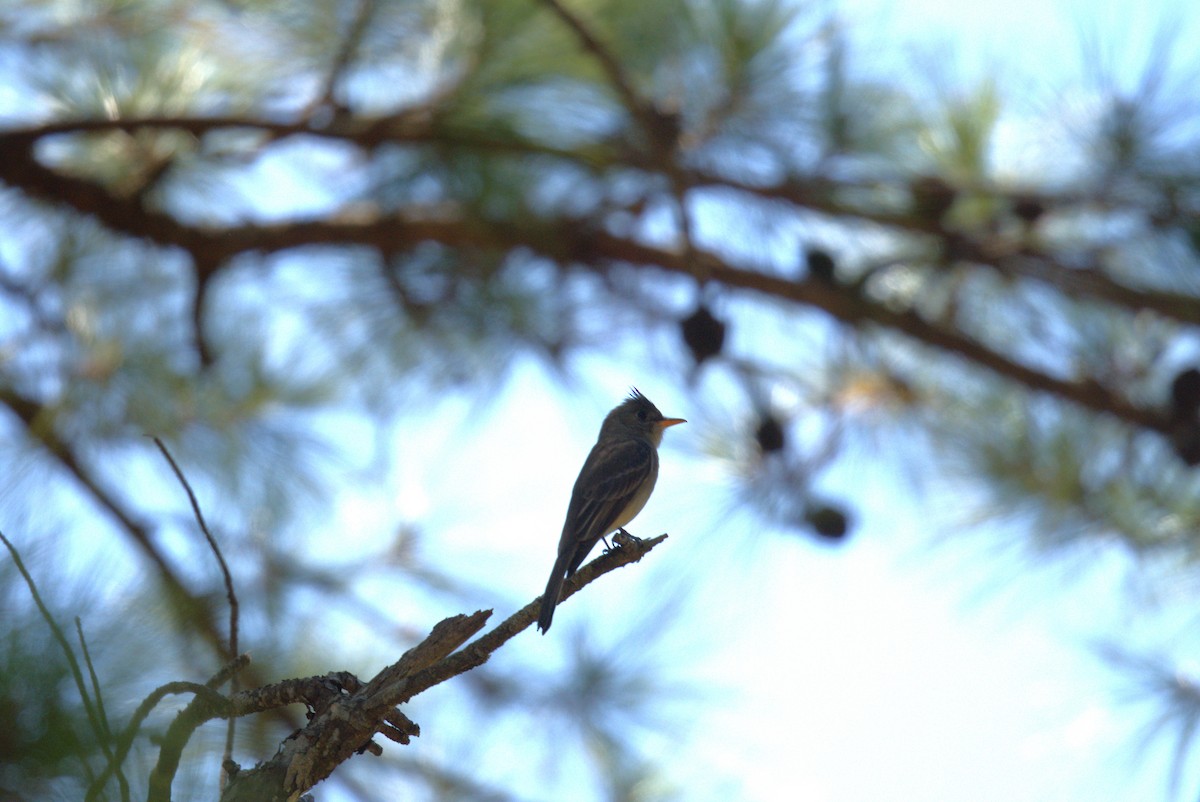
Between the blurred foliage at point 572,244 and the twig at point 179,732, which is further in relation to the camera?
the blurred foliage at point 572,244

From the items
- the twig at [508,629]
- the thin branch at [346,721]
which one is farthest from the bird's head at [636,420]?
the thin branch at [346,721]

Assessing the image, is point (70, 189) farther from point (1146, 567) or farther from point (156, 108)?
point (1146, 567)

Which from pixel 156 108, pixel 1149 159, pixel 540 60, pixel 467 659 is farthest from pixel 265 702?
pixel 1149 159

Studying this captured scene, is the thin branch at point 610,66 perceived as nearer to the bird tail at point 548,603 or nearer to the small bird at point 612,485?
the small bird at point 612,485

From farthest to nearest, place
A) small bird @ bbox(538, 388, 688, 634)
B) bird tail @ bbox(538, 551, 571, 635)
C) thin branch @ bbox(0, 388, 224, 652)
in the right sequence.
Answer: thin branch @ bbox(0, 388, 224, 652)
small bird @ bbox(538, 388, 688, 634)
bird tail @ bbox(538, 551, 571, 635)

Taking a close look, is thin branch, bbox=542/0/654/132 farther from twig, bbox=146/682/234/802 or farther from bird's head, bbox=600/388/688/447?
twig, bbox=146/682/234/802

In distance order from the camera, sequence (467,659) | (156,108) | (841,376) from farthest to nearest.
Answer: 1. (841,376)
2. (156,108)
3. (467,659)

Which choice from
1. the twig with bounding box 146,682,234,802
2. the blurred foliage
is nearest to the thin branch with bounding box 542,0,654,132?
the blurred foliage

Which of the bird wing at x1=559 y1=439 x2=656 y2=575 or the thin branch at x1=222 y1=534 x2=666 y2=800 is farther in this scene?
the bird wing at x1=559 y1=439 x2=656 y2=575
